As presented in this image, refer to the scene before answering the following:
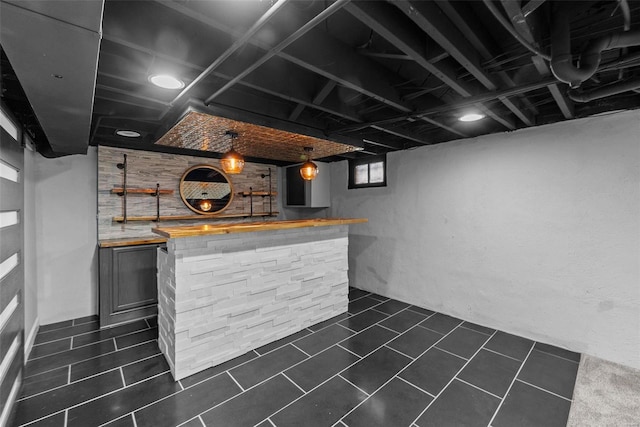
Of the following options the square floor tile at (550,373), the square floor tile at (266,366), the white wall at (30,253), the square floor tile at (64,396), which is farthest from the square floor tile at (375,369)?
the white wall at (30,253)

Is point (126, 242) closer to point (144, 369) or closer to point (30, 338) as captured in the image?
point (30, 338)

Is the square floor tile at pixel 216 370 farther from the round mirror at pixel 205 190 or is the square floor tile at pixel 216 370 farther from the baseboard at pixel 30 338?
the round mirror at pixel 205 190

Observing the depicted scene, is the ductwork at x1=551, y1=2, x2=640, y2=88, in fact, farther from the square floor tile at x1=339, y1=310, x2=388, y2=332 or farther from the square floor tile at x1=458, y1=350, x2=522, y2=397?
the square floor tile at x1=339, y1=310, x2=388, y2=332

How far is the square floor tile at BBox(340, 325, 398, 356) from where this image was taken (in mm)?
2926

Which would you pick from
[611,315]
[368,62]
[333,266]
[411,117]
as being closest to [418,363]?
[333,266]

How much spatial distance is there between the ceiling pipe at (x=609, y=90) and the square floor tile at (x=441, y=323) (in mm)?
2732

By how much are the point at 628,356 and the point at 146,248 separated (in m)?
5.46

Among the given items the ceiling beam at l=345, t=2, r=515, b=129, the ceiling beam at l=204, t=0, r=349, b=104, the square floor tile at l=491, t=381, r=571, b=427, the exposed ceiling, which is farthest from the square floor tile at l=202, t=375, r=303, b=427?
the ceiling beam at l=345, t=2, r=515, b=129

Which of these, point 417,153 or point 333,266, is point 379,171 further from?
point 333,266

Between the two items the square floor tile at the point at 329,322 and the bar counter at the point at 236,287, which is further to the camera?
the square floor tile at the point at 329,322

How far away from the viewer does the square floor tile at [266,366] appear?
2.41 m

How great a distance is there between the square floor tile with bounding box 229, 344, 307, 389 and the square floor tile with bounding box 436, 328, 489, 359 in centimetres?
161

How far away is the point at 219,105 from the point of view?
7.89ft

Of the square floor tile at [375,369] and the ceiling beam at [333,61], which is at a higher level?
the ceiling beam at [333,61]
